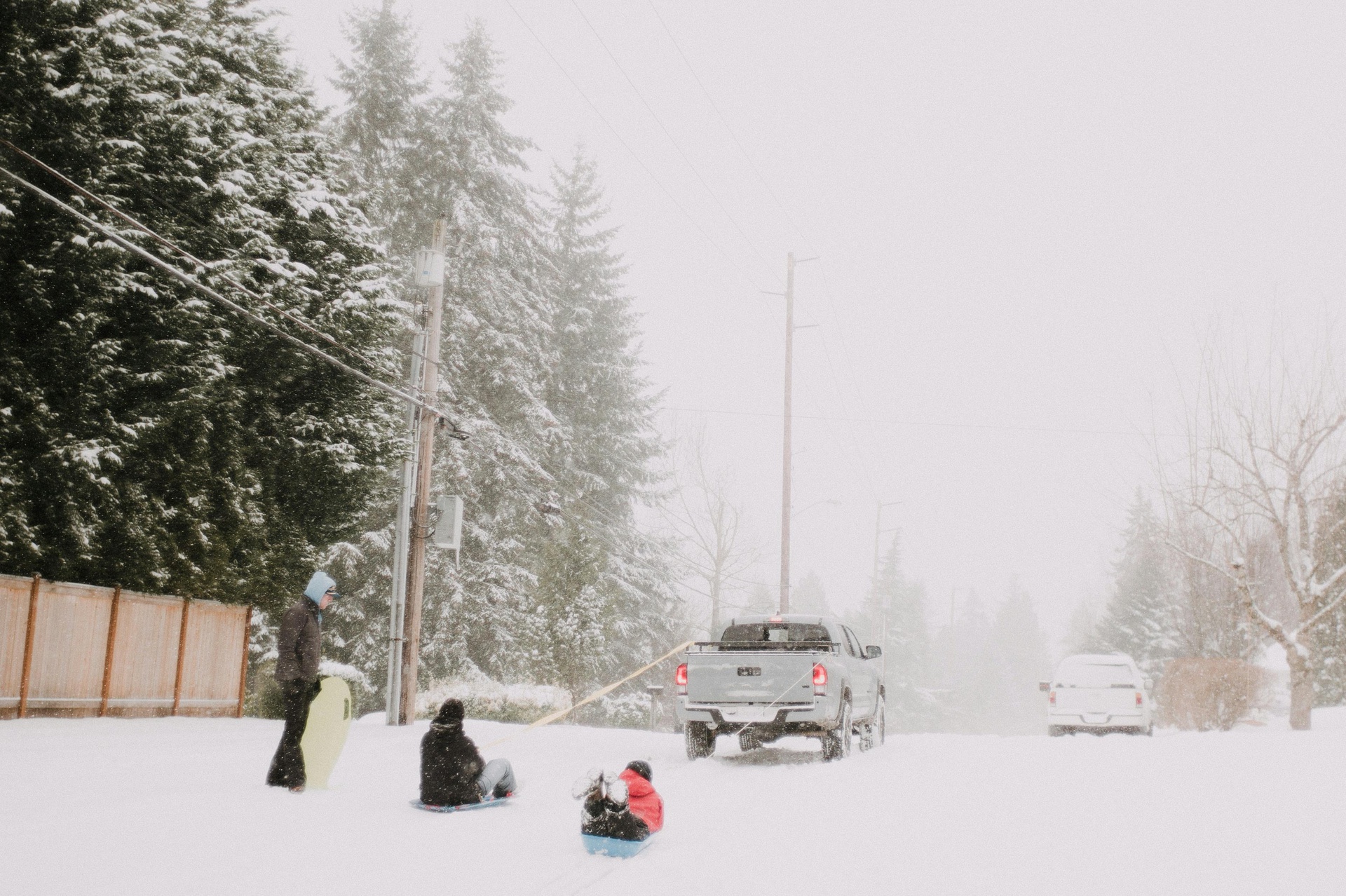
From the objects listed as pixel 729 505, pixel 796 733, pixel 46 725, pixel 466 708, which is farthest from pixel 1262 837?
pixel 729 505

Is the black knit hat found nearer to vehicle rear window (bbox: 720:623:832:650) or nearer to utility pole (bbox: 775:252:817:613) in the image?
vehicle rear window (bbox: 720:623:832:650)

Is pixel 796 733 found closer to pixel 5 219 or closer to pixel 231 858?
pixel 231 858

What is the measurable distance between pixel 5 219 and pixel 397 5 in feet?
70.9

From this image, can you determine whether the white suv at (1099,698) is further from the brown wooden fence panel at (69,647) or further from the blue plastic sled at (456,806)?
the brown wooden fence panel at (69,647)

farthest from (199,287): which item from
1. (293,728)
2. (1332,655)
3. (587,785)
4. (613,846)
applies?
(1332,655)

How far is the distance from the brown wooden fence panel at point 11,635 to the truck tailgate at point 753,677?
950cm

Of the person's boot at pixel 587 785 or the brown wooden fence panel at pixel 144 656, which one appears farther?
the brown wooden fence panel at pixel 144 656

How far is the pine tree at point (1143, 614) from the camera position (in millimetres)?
47188

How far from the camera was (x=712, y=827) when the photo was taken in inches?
343

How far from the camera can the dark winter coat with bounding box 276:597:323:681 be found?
31.5 ft

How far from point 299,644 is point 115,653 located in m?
8.64

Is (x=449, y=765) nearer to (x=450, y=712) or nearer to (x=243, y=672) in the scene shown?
(x=450, y=712)

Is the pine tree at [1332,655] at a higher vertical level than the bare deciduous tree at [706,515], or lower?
lower

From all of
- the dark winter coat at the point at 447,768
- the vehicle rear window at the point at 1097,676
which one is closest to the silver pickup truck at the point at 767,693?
the dark winter coat at the point at 447,768
